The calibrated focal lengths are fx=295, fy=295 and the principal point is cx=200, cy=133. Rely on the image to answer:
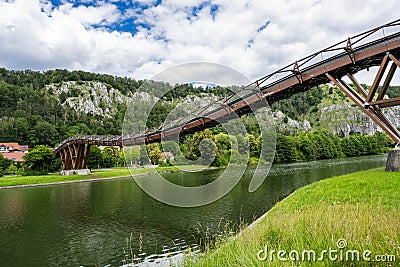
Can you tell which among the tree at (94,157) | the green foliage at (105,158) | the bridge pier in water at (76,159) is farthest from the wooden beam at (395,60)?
the tree at (94,157)

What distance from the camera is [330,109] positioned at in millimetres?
191250

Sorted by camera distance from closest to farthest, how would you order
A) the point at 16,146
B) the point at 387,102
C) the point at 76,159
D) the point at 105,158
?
the point at 387,102 → the point at 76,159 → the point at 105,158 → the point at 16,146

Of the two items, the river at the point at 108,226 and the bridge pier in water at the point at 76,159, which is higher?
the bridge pier in water at the point at 76,159

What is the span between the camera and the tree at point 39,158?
57.8m

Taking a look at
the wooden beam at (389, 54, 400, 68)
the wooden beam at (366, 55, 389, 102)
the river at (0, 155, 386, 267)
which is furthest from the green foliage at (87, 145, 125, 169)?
the wooden beam at (389, 54, 400, 68)

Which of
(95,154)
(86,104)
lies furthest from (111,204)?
(86,104)

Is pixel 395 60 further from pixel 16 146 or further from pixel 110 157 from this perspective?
pixel 16 146

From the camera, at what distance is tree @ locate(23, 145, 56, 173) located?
5778 centimetres

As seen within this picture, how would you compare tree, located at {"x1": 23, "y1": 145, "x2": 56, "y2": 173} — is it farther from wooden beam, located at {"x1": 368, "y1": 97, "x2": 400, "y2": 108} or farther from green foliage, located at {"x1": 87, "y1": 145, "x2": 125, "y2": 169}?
wooden beam, located at {"x1": 368, "y1": 97, "x2": 400, "y2": 108}

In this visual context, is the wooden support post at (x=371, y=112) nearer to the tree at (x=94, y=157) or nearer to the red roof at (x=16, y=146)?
the tree at (x=94, y=157)

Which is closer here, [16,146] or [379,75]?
[379,75]

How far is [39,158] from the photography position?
58.1 metres

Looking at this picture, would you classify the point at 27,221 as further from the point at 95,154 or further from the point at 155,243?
the point at 95,154

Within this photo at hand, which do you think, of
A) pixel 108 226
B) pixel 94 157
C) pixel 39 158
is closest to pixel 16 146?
pixel 94 157
